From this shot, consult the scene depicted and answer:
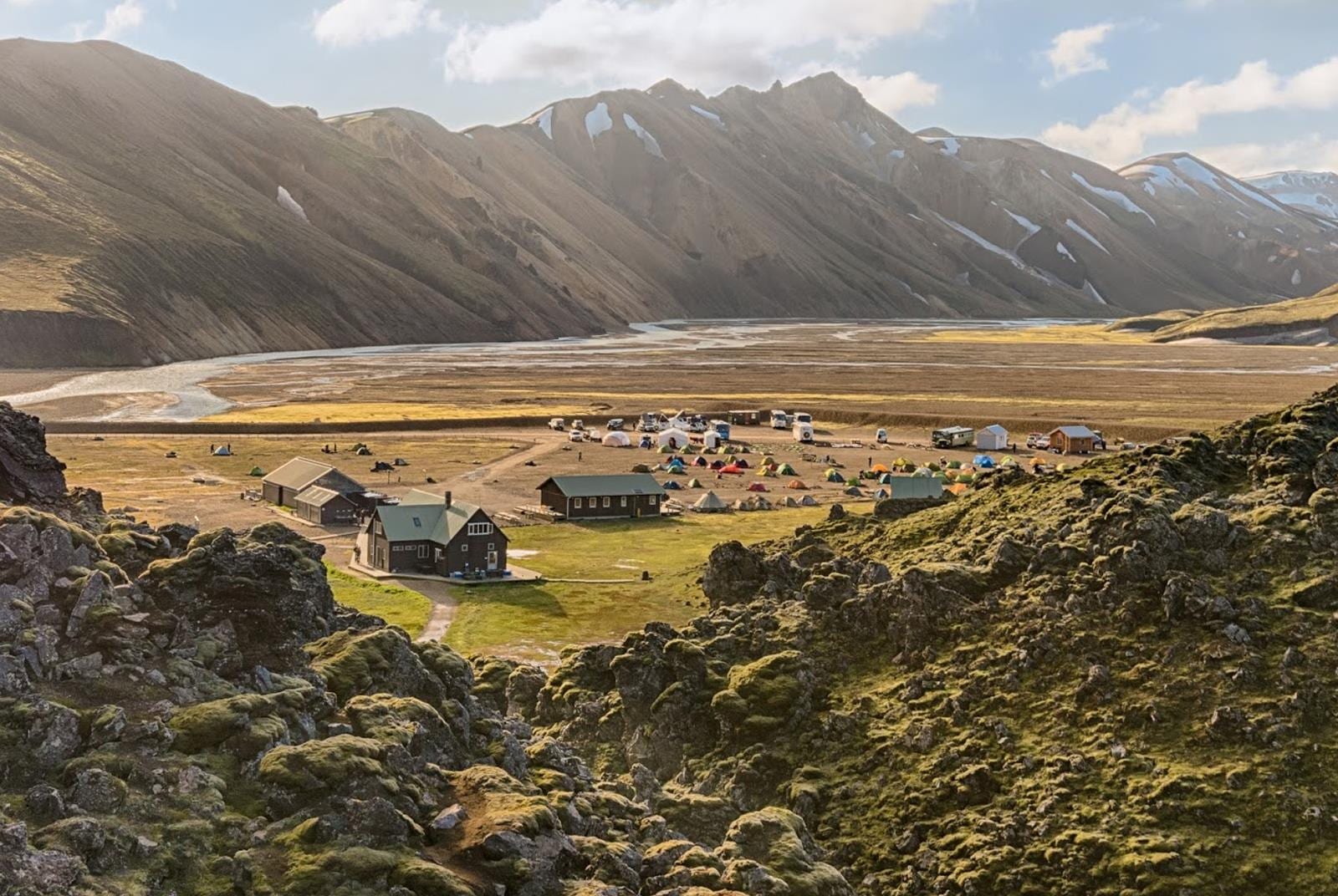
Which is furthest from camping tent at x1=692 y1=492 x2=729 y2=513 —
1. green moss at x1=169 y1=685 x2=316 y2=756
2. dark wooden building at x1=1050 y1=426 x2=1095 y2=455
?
green moss at x1=169 y1=685 x2=316 y2=756

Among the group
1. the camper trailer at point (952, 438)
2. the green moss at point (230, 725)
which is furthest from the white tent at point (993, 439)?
the green moss at point (230, 725)

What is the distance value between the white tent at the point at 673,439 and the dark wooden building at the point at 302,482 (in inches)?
2014

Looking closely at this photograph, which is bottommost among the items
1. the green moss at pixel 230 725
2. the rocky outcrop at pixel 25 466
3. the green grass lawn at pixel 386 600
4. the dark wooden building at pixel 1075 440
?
the green grass lawn at pixel 386 600

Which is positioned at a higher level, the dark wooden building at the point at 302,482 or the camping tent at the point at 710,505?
the dark wooden building at the point at 302,482

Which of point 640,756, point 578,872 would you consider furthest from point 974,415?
point 578,872

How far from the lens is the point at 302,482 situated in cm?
9844

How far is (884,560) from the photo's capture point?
47.9 meters

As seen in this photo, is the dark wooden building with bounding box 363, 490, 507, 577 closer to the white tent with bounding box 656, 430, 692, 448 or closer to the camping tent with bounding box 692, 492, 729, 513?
the camping tent with bounding box 692, 492, 729, 513

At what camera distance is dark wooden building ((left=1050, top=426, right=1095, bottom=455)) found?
141 metres

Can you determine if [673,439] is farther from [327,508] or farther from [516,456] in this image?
[327,508]

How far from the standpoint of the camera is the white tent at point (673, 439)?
144125mm

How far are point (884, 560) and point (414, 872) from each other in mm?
29836

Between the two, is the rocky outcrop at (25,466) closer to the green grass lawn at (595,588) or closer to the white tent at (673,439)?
the green grass lawn at (595,588)

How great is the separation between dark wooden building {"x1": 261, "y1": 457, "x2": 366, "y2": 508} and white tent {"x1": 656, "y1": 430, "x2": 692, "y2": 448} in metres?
51.2
